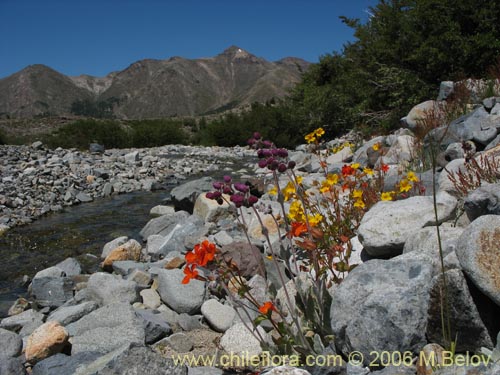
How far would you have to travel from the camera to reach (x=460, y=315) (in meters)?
2.02

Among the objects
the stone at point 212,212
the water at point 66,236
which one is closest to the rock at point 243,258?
the stone at point 212,212

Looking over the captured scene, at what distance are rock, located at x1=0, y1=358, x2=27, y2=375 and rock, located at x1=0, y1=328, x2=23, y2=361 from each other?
47 cm

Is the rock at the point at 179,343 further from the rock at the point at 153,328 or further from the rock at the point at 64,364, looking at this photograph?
the rock at the point at 64,364

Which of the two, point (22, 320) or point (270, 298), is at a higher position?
point (270, 298)

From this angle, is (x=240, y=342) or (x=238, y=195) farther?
(x=240, y=342)

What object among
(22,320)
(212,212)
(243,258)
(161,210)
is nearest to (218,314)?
(243,258)

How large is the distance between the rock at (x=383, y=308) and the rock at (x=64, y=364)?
1764 millimetres

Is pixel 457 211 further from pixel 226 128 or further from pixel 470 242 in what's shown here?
pixel 226 128

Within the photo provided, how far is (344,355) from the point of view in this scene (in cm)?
239

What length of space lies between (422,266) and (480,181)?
190cm

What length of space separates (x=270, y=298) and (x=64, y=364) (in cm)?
158

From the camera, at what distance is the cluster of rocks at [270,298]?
6.70 feet

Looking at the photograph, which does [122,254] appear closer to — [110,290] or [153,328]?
[110,290]

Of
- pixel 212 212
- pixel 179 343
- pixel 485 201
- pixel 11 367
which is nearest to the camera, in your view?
pixel 485 201
